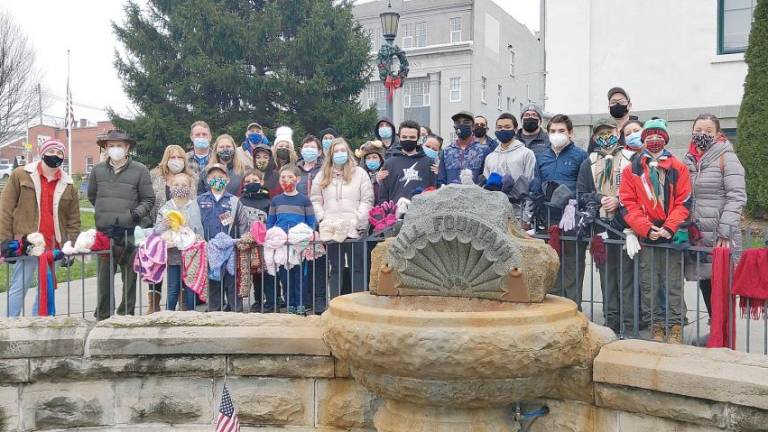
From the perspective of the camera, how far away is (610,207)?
5273 millimetres

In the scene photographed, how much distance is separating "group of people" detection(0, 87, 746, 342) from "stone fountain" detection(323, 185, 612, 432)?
1.22 m

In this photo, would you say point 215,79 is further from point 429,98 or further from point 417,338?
point 429,98

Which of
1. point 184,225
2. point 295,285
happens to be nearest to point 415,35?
point 295,285

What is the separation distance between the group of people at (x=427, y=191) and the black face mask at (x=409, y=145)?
0.07 feet

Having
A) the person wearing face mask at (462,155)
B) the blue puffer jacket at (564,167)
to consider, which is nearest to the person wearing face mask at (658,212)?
the blue puffer jacket at (564,167)

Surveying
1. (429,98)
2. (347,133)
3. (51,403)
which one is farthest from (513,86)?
(51,403)

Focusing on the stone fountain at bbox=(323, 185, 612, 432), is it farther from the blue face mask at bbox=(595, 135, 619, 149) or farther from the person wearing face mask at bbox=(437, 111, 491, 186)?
the blue face mask at bbox=(595, 135, 619, 149)

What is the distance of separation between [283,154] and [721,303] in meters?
4.89

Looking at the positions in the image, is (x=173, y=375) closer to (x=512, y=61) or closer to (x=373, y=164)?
(x=373, y=164)

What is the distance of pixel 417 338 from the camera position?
3.28m

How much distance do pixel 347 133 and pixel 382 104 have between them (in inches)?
890

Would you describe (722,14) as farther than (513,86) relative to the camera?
No

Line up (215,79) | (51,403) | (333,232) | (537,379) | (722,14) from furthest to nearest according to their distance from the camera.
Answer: (215,79)
(722,14)
(333,232)
(51,403)
(537,379)

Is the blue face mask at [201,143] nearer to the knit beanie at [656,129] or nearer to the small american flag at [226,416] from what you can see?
the small american flag at [226,416]
